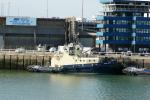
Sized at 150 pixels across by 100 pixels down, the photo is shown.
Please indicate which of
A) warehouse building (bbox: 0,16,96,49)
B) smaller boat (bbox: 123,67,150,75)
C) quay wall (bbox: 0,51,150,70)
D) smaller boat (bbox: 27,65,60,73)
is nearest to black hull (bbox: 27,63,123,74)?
smaller boat (bbox: 27,65,60,73)

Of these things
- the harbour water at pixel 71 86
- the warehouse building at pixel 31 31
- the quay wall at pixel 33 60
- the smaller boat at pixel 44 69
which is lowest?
the harbour water at pixel 71 86

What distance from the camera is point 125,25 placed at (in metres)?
154

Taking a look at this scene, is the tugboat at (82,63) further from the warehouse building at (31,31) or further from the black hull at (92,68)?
the warehouse building at (31,31)

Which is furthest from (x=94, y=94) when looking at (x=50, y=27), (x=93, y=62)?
(x=50, y=27)

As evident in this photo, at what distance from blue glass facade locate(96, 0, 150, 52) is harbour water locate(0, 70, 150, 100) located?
39.2m

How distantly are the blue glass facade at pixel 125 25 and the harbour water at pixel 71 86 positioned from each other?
39205mm

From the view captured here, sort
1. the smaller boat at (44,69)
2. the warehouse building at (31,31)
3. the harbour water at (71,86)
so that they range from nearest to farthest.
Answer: the harbour water at (71,86), the smaller boat at (44,69), the warehouse building at (31,31)

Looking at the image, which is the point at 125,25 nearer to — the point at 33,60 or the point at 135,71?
the point at 33,60

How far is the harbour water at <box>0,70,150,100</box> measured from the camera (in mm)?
85312

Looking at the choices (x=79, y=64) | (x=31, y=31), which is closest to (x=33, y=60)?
(x=79, y=64)

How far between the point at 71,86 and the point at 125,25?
5791 cm

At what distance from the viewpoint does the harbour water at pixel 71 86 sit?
85.3m

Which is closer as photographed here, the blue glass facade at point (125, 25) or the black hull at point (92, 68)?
the black hull at point (92, 68)

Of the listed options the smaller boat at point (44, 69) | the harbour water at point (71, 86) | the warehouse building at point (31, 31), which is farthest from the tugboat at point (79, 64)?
the warehouse building at point (31, 31)
